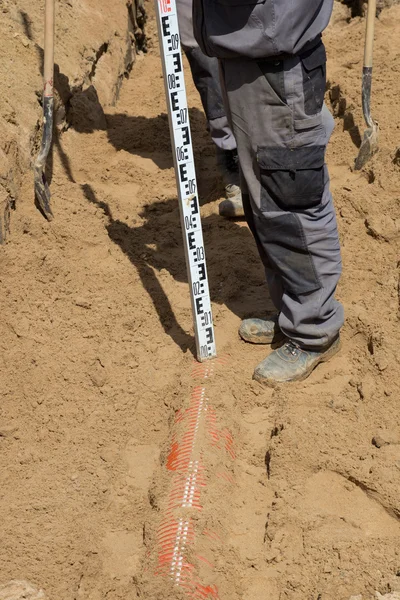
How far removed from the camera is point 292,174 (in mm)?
3199

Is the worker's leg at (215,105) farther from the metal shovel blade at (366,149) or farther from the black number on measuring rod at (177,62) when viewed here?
the black number on measuring rod at (177,62)

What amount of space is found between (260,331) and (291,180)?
90cm

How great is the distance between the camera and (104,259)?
4.30m

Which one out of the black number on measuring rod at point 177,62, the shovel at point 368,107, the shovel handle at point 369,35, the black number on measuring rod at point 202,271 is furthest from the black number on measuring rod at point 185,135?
the shovel handle at point 369,35

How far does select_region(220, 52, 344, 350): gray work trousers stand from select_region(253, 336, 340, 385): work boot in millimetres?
48

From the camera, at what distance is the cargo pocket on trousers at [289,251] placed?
332cm

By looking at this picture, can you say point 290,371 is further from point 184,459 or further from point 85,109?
point 85,109

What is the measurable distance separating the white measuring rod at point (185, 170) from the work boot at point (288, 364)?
0.28m

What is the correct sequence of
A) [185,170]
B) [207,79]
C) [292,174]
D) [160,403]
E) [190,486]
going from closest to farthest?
[190,486] < [292,174] < [185,170] < [160,403] < [207,79]

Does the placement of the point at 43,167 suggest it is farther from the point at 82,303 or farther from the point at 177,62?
the point at 177,62

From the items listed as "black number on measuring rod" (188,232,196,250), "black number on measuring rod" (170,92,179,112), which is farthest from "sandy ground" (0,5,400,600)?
"black number on measuring rod" (170,92,179,112)

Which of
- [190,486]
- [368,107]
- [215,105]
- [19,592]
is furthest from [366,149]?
[19,592]

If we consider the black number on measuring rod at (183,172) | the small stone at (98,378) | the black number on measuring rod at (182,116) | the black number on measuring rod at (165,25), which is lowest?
the small stone at (98,378)

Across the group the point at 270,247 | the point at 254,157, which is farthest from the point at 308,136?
the point at 270,247
